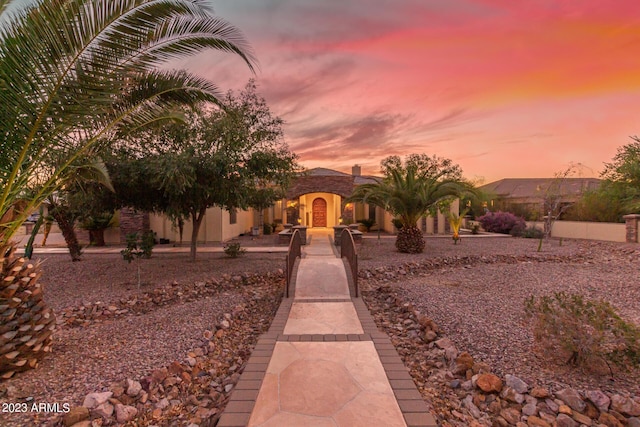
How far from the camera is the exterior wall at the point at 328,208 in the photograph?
70.5 ft

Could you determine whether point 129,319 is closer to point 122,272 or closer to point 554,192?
point 122,272

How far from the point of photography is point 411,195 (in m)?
11.5

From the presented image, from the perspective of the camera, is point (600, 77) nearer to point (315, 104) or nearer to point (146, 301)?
point (315, 104)

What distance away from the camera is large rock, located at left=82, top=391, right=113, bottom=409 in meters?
2.98

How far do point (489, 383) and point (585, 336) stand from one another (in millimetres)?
1282

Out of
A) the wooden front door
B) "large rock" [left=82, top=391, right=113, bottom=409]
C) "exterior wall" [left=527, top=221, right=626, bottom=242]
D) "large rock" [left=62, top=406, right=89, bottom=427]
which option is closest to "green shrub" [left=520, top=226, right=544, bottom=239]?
"exterior wall" [left=527, top=221, right=626, bottom=242]

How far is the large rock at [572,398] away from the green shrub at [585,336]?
0.58 metres

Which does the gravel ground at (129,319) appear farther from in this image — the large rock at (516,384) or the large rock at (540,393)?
the large rock at (540,393)

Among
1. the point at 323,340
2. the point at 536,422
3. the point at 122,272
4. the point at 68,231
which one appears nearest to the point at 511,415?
the point at 536,422

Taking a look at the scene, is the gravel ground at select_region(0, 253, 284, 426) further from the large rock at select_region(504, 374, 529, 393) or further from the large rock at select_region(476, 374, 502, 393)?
the large rock at select_region(504, 374, 529, 393)

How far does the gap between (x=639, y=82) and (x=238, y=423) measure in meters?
12.5

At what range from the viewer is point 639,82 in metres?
8.46

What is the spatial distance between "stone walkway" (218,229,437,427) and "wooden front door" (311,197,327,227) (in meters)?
16.8

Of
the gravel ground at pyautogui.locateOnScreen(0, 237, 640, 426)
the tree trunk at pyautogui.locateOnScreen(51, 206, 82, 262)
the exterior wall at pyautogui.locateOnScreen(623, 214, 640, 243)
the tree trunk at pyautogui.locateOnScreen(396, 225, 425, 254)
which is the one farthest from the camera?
the exterior wall at pyautogui.locateOnScreen(623, 214, 640, 243)
